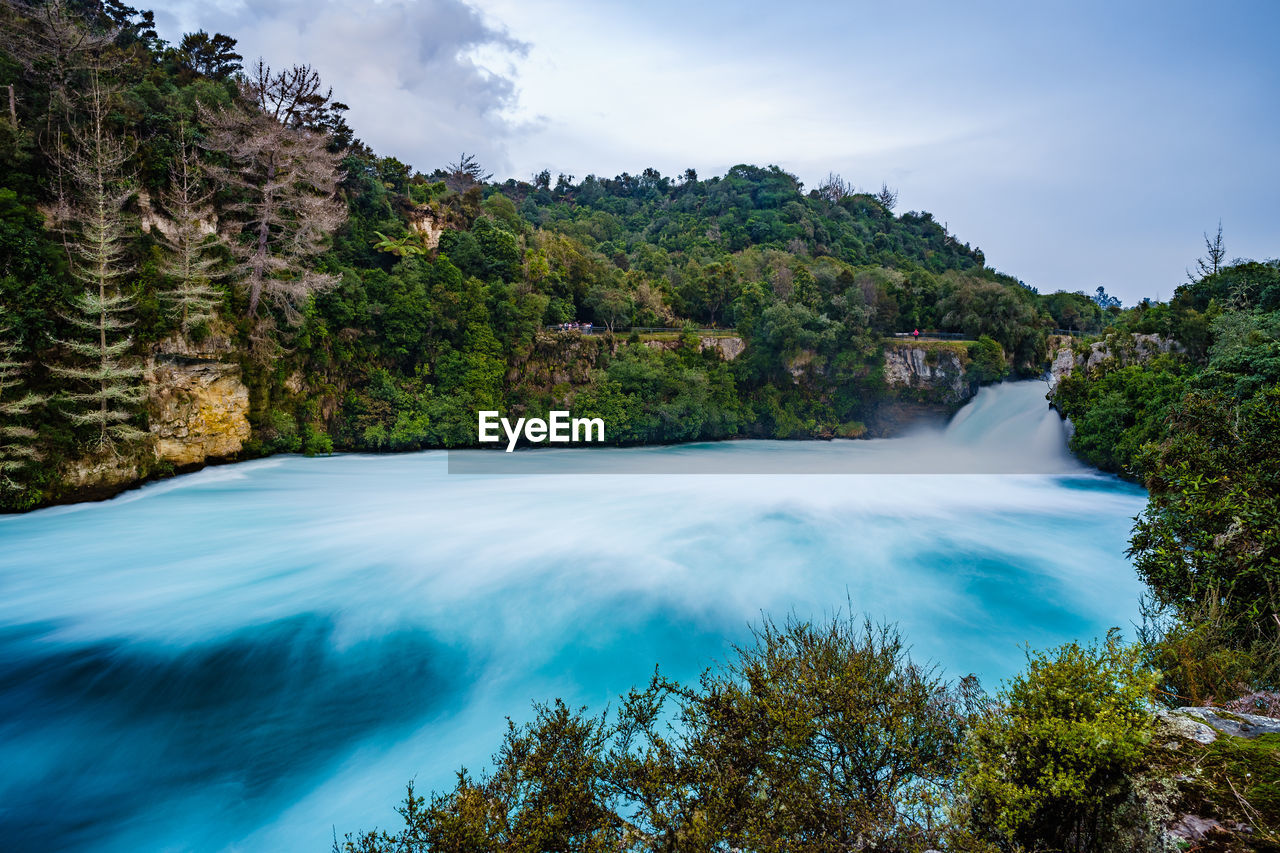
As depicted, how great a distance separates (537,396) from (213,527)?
692 inches

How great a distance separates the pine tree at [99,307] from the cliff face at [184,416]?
0.71m

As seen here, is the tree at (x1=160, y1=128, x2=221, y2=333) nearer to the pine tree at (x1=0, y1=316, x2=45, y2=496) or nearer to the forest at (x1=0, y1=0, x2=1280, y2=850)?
the forest at (x1=0, y1=0, x2=1280, y2=850)

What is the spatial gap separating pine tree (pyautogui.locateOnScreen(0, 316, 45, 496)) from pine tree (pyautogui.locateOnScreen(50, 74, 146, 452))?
0.76 m

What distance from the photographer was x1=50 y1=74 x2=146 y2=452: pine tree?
15.8m

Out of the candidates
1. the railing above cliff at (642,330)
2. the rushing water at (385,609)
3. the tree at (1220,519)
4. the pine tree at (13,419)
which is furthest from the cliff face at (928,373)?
the pine tree at (13,419)

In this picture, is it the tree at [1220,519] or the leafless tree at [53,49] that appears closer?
the tree at [1220,519]

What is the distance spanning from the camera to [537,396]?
100ft

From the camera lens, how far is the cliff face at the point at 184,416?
16.8 m

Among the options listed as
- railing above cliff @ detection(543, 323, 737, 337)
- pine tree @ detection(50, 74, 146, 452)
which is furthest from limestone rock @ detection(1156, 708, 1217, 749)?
railing above cliff @ detection(543, 323, 737, 337)

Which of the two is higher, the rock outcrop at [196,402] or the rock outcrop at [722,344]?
the rock outcrop at [722,344]

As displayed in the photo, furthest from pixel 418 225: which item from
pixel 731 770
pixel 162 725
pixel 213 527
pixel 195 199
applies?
pixel 731 770

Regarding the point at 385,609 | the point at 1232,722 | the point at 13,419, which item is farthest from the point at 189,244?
the point at 1232,722

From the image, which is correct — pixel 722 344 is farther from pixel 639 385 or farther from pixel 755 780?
pixel 755 780

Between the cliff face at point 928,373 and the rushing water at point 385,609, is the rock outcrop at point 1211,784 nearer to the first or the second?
the rushing water at point 385,609
